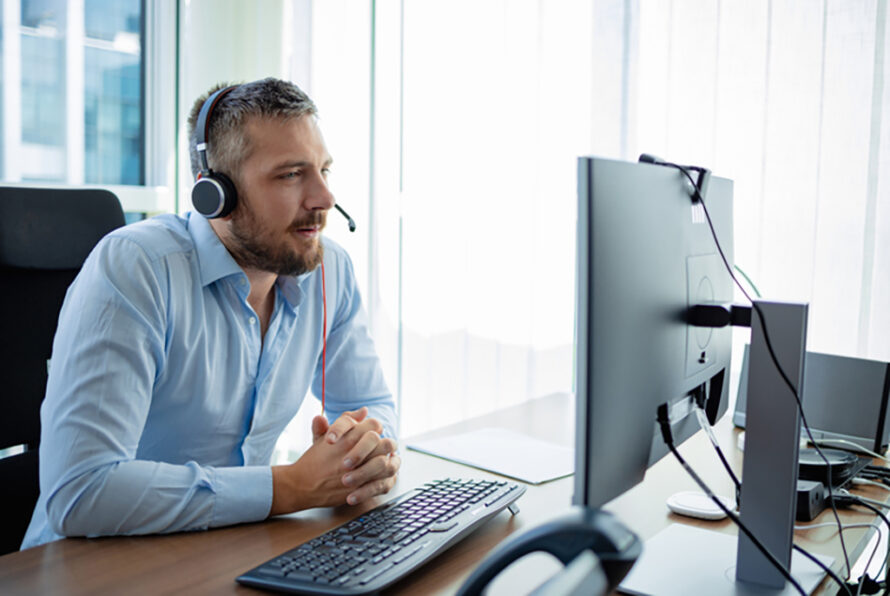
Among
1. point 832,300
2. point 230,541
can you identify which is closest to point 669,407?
point 230,541

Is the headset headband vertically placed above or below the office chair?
above

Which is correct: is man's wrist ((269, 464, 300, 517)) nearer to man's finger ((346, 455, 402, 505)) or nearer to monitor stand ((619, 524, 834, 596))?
man's finger ((346, 455, 402, 505))

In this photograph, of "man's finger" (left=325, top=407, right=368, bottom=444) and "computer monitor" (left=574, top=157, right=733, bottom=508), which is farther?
"man's finger" (left=325, top=407, right=368, bottom=444)

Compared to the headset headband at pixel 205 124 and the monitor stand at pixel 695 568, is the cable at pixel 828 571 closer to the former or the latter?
the monitor stand at pixel 695 568

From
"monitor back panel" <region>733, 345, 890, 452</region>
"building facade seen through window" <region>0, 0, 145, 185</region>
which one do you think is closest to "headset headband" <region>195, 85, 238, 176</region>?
"monitor back panel" <region>733, 345, 890, 452</region>

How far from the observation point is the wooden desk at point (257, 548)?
798 mm

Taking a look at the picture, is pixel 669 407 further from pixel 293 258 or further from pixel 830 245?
pixel 830 245

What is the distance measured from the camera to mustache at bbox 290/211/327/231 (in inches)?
50.2

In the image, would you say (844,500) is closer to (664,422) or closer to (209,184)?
(664,422)

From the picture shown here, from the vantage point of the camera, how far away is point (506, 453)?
4.24 ft

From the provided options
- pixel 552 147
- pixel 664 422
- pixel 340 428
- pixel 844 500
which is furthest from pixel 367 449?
pixel 552 147

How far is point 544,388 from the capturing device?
2338mm

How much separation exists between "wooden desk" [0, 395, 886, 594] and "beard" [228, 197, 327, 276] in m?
0.40

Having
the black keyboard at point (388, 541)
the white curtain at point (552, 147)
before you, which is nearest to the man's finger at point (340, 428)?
the black keyboard at point (388, 541)
